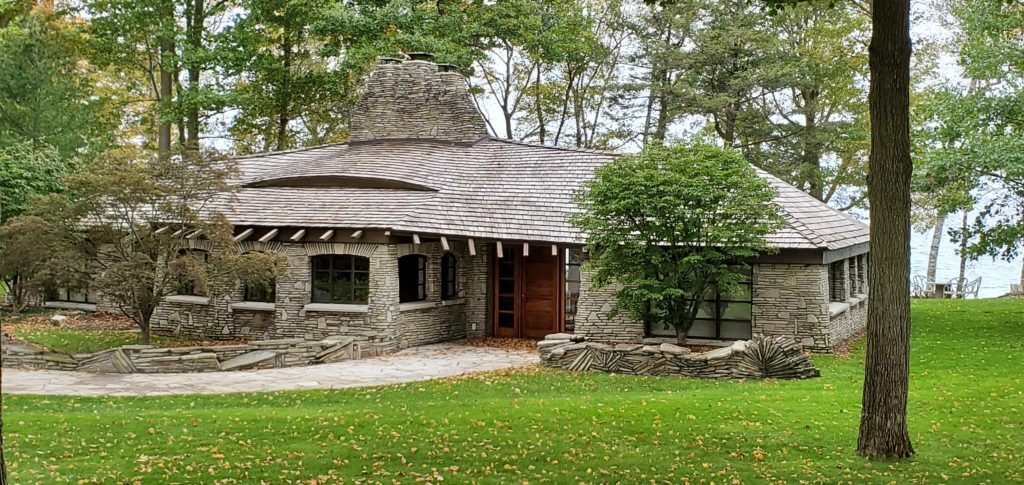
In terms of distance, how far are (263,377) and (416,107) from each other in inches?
476

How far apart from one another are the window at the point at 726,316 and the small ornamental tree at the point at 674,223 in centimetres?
142

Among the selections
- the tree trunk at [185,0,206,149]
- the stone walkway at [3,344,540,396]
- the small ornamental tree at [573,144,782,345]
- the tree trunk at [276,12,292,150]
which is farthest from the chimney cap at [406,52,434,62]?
the stone walkway at [3,344,540,396]

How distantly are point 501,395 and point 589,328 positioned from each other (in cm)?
574

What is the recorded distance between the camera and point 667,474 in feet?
27.1

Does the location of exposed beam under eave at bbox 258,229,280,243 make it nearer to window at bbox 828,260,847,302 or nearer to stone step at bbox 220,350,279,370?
stone step at bbox 220,350,279,370

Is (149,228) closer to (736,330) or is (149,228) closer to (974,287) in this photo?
(736,330)

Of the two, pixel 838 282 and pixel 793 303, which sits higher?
pixel 838 282

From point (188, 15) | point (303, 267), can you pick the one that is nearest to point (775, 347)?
point (303, 267)

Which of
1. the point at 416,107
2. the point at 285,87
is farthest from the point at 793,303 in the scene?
the point at 285,87

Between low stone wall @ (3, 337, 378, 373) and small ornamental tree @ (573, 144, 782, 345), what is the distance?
593 centimetres

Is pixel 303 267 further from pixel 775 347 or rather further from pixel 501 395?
pixel 775 347

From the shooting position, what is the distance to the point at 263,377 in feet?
48.0

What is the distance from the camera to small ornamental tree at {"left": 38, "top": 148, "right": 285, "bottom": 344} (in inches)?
625

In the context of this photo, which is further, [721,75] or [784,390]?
[721,75]
